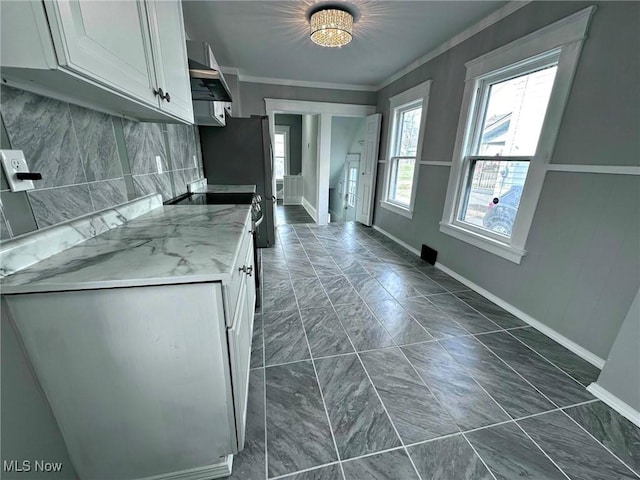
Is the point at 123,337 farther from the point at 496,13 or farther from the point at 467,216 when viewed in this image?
the point at 496,13

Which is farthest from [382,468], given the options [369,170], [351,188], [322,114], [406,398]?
[351,188]

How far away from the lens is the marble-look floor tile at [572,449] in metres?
1.11

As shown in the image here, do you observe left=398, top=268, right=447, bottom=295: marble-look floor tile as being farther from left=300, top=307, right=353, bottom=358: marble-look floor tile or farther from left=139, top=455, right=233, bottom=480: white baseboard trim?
left=139, top=455, right=233, bottom=480: white baseboard trim

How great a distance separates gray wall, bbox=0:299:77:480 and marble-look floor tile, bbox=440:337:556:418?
6.54ft

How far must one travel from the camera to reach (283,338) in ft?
6.19

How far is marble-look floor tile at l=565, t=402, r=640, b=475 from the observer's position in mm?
1178

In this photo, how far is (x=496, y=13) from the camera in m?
2.20

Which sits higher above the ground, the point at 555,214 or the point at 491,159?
the point at 491,159

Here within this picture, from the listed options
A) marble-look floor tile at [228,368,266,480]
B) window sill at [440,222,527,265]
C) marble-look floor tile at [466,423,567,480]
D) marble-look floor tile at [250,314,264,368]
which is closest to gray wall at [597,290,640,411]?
marble-look floor tile at [466,423,567,480]

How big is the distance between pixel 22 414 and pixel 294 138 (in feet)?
23.8

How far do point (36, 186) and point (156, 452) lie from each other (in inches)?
41.6

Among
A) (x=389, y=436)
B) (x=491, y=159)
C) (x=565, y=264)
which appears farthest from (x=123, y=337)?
(x=491, y=159)

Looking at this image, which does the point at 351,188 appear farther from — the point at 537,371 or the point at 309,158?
the point at 537,371

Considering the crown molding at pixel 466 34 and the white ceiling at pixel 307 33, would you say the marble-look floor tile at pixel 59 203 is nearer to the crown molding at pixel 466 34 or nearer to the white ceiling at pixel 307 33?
the white ceiling at pixel 307 33
